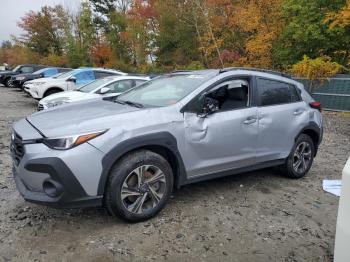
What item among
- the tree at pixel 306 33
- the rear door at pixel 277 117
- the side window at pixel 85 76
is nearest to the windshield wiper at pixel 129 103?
the rear door at pixel 277 117

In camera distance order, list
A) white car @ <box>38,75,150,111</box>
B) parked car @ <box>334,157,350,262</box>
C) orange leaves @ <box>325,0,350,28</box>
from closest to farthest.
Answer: parked car @ <box>334,157,350,262</box> < white car @ <box>38,75,150,111</box> < orange leaves @ <box>325,0,350,28</box>

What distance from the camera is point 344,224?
84.7 inches

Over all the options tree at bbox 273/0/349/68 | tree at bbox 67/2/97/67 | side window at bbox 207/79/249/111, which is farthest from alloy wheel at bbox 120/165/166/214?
tree at bbox 67/2/97/67

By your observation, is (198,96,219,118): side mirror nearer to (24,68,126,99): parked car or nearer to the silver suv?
the silver suv

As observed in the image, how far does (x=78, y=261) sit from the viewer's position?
3.10m

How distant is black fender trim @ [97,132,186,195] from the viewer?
342 cm

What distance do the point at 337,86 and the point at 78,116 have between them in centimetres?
1293

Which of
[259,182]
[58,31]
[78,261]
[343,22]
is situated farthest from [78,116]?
[58,31]

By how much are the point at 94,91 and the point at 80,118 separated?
6486mm

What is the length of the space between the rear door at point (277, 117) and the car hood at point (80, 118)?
174 cm

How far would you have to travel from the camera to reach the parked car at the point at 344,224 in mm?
2121

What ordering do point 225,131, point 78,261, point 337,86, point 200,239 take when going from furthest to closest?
1. point 337,86
2. point 225,131
3. point 200,239
4. point 78,261

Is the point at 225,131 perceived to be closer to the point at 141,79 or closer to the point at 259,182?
the point at 259,182

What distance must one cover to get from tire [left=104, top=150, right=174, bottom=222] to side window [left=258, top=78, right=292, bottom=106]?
5.88ft
